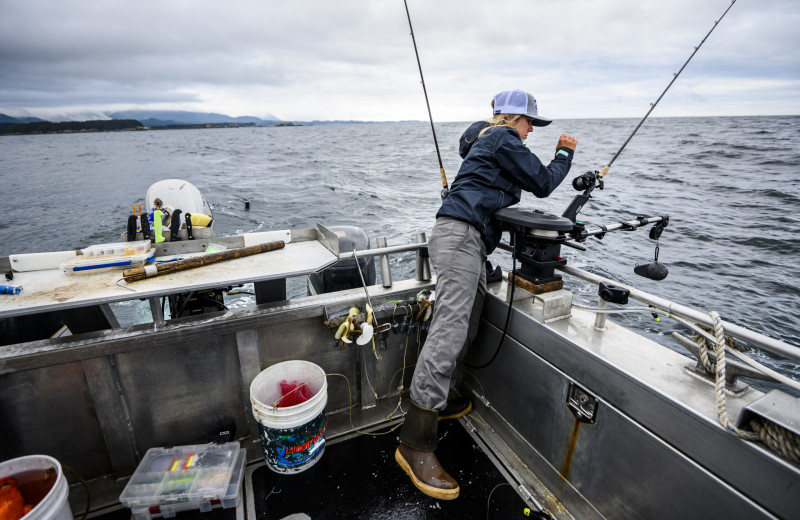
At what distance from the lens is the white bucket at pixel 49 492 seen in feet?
→ 5.41

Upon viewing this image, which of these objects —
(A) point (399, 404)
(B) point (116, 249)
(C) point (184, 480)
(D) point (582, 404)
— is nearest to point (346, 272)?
(A) point (399, 404)

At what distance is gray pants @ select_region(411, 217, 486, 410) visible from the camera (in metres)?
2.29

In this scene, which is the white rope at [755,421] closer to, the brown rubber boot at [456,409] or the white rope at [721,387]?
the white rope at [721,387]

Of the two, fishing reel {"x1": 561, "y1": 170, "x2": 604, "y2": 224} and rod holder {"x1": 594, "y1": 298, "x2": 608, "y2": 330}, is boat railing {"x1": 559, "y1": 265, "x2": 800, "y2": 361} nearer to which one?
rod holder {"x1": 594, "y1": 298, "x2": 608, "y2": 330}

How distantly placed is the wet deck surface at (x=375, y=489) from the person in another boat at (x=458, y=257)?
14cm

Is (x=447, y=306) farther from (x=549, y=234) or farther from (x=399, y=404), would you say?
(x=399, y=404)

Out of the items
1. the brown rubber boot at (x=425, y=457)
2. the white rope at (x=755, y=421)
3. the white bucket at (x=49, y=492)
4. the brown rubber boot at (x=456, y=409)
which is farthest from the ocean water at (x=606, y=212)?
the brown rubber boot at (x=425, y=457)

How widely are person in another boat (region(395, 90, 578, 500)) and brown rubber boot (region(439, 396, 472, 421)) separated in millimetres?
645

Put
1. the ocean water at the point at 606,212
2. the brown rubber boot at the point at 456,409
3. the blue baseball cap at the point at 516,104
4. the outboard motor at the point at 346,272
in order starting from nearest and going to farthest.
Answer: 1. the blue baseball cap at the point at 516,104
2. the brown rubber boot at the point at 456,409
3. the outboard motor at the point at 346,272
4. the ocean water at the point at 606,212

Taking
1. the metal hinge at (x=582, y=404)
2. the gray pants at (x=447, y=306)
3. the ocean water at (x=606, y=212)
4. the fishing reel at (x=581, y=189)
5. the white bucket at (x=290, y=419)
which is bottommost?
the ocean water at (x=606, y=212)

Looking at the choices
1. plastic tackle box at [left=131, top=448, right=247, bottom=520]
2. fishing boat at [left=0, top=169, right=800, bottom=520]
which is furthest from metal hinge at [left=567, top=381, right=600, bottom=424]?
plastic tackle box at [left=131, top=448, right=247, bottom=520]

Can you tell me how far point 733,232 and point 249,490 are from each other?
41.2ft

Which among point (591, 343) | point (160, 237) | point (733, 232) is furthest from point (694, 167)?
point (160, 237)

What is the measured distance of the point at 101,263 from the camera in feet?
7.48
